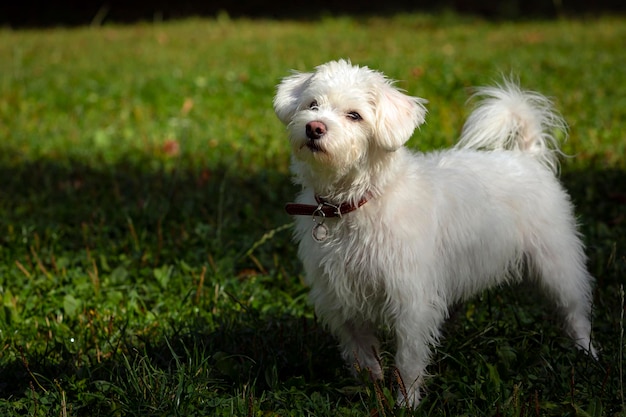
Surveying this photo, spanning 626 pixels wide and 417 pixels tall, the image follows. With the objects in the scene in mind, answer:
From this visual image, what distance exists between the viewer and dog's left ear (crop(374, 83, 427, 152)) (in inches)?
129

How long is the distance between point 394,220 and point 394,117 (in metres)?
0.44

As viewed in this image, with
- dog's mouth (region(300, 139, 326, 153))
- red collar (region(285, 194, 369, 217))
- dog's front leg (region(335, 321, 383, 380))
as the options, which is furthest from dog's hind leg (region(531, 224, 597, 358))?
dog's mouth (region(300, 139, 326, 153))

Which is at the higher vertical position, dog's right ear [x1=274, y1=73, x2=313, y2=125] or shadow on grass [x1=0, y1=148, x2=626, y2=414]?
dog's right ear [x1=274, y1=73, x2=313, y2=125]

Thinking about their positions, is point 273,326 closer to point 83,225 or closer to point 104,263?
point 104,263

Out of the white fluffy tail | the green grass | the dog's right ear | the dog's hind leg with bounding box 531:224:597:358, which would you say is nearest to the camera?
the green grass

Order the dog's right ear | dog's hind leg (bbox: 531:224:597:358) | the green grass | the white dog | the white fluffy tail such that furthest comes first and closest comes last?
1. the white fluffy tail
2. dog's hind leg (bbox: 531:224:597:358)
3. the dog's right ear
4. the white dog
5. the green grass

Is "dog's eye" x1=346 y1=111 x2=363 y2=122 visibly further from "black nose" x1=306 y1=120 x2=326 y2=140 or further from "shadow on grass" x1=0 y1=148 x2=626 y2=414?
"shadow on grass" x1=0 y1=148 x2=626 y2=414

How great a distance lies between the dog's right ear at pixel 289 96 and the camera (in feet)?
11.8

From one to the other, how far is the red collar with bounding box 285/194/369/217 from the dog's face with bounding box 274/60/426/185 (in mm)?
150

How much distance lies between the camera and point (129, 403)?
3049 millimetres

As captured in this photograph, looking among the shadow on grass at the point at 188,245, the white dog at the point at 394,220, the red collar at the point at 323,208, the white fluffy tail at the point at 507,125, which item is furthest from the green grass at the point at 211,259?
the red collar at the point at 323,208

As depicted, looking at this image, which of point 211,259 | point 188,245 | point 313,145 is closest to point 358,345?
point 313,145

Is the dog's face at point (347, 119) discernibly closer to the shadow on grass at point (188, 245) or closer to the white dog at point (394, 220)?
the white dog at point (394, 220)

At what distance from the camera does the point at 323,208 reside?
11.3 ft
